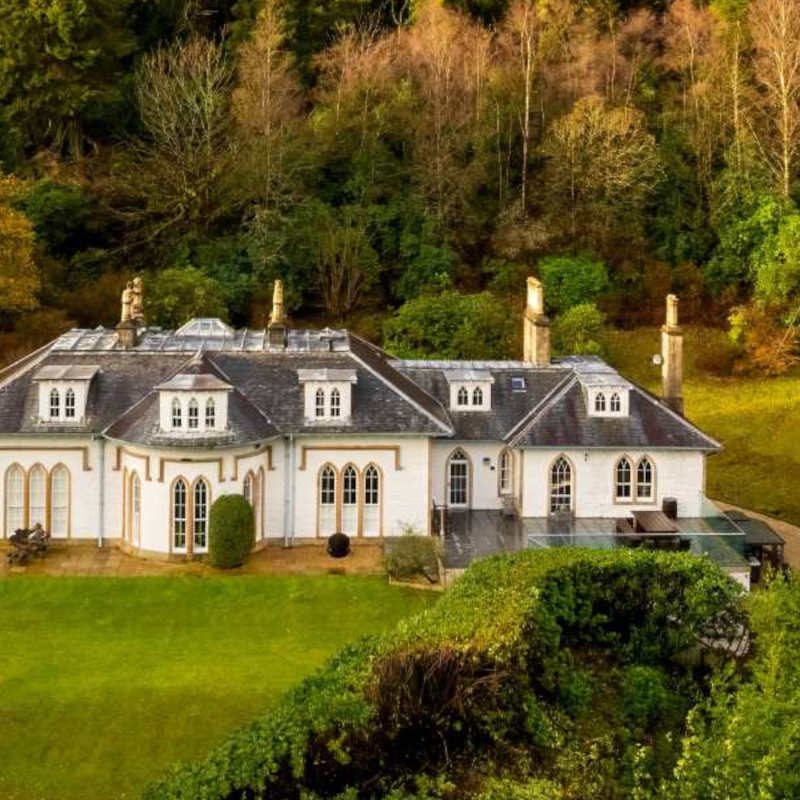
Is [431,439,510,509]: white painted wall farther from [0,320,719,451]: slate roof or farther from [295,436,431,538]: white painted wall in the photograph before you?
[295,436,431,538]: white painted wall

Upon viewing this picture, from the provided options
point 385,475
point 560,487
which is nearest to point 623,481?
point 560,487

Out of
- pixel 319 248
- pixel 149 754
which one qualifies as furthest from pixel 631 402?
pixel 319 248

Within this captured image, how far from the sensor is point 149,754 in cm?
2220

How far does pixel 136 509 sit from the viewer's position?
34.9m

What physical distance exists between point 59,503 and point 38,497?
0.61 meters

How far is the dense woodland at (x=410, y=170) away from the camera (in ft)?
204

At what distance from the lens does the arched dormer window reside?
1459 inches

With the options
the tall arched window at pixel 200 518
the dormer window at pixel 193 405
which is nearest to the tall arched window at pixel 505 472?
the dormer window at pixel 193 405

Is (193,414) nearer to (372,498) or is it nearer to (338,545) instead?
(338,545)

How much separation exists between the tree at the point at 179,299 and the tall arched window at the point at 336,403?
20.8 metres

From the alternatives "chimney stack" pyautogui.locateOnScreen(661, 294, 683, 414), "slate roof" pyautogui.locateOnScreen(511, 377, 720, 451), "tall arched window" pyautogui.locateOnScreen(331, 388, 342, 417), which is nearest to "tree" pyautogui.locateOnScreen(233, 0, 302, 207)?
"chimney stack" pyautogui.locateOnScreen(661, 294, 683, 414)

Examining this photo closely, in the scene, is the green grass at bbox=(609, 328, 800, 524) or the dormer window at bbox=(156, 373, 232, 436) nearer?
the dormer window at bbox=(156, 373, 232, 436)

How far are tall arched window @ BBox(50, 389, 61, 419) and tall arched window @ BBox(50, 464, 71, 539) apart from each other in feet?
5.26

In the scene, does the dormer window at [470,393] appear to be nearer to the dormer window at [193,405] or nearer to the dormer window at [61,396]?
the dormer window at [193,405]
